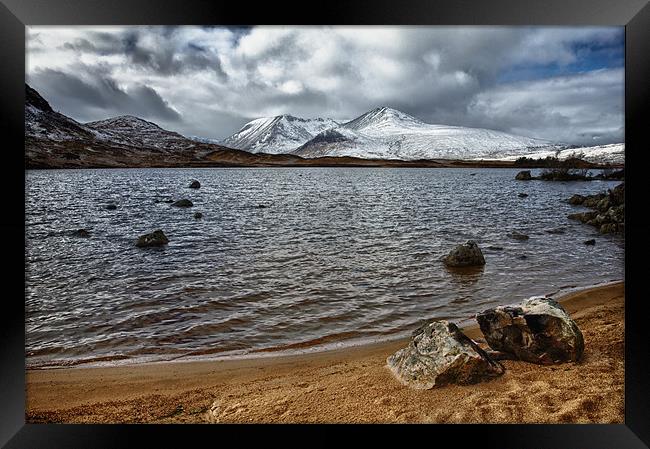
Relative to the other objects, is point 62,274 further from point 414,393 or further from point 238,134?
point 414,393

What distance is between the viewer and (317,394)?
375 centimetres

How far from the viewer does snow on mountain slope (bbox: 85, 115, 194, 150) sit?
42.0ft

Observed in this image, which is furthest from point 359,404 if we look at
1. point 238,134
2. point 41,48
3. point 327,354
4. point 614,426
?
point 238,134

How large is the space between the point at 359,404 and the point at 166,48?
7.56 metres

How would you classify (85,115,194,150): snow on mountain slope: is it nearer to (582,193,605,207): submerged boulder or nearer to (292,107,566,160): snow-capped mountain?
(292,107,566,160): snow-capped mountain

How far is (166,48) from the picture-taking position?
314 inches

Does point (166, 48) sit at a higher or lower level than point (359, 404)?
higher

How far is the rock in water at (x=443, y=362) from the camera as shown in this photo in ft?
11.8

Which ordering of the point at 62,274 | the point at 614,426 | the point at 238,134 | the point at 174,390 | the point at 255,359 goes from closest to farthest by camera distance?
1. the point at 614,426
2. the point at 174,390
3. the point at 255,359
4. the point at 62,274
5. the point at 238,134

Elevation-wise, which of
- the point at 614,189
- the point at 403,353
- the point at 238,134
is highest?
the point at 238,134

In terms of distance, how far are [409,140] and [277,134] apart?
5.40 metres
